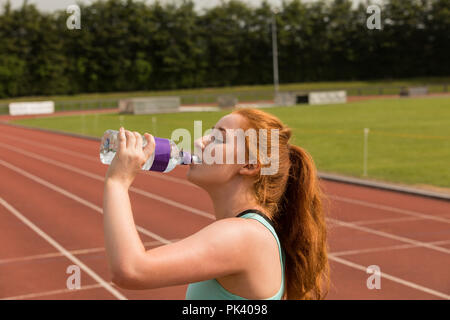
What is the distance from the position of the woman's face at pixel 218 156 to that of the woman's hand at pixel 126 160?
27 centimetres

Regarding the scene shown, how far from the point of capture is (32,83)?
69.5m

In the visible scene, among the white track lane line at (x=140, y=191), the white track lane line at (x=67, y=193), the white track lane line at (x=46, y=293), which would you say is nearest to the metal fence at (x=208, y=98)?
the white track lane line at (x=140, y=191)

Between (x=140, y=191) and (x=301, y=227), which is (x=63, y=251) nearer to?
(x=140, y=191)

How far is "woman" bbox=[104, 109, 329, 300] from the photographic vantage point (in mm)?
1942

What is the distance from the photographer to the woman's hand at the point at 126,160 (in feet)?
6.70

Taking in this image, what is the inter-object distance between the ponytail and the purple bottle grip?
0.51 meters

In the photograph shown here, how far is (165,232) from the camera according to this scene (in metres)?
11.3

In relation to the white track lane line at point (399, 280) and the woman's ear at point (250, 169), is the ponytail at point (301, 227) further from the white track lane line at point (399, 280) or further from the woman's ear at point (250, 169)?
the white track lane line at point (399, 280)

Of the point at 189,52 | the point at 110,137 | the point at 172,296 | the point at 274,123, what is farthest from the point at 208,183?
the point at 189,52

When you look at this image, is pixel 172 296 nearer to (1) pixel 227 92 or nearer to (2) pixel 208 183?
(2) pixel 208 183

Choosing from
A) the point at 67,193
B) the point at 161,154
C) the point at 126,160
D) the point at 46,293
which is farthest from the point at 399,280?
the point at 67,193

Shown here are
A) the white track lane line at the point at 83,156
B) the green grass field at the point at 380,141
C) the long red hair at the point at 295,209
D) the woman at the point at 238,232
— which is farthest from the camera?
the green grass field at the point at 380,141

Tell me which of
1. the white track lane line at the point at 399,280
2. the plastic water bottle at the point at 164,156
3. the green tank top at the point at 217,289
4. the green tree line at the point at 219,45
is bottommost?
the white track lane line at the point at 399,280
